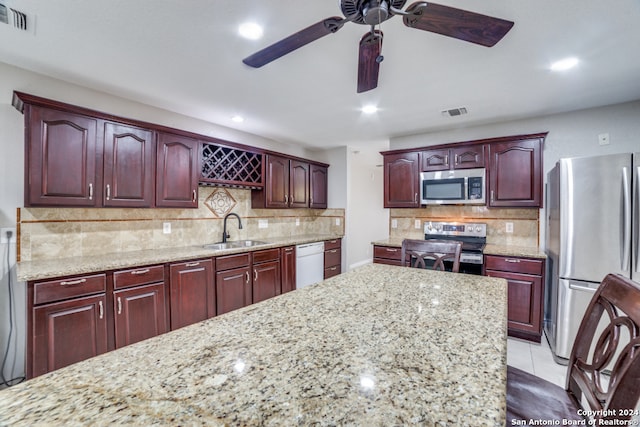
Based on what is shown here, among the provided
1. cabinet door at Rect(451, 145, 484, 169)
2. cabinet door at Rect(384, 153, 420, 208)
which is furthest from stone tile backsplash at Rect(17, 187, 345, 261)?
cabinet door at Rect(451, 145, 484, 169)

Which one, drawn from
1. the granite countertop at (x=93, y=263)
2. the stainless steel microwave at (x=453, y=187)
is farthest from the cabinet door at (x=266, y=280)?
the stainless steel microwave at (x=453, y=187)

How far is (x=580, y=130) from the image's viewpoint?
299 centimetres

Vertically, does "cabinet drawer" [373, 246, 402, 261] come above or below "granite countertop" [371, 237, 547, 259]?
below

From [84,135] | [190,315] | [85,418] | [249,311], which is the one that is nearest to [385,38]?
[249,311]

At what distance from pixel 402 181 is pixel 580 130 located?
1.89 m

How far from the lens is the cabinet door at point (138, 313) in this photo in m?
2.18

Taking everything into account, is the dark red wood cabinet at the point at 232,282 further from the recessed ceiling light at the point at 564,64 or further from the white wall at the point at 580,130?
the white wall at the point at 580,130

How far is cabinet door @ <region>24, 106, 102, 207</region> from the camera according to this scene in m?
2.03

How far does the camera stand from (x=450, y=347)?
2.64ft

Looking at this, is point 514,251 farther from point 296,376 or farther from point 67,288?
point 67,288

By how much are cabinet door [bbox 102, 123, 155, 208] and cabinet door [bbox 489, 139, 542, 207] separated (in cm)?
363

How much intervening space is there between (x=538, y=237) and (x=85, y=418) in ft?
13.0

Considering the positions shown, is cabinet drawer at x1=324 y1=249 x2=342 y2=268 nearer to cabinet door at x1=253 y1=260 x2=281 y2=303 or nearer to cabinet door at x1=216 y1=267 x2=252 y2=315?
cabinet door at x1=253 y1=260 x2=281 y2=303

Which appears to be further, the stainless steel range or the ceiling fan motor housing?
the stainless steel range
